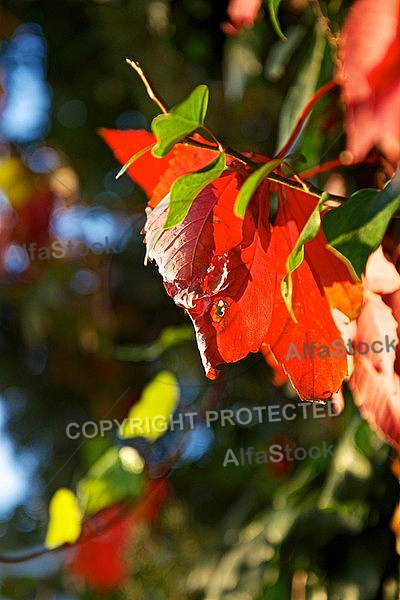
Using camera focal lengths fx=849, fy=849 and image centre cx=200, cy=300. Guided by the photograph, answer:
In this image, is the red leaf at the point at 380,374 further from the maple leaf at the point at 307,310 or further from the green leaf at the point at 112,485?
the green leaf at the point at 112,485

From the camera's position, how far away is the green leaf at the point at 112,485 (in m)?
0.68

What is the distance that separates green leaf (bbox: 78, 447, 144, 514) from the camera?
680 mm

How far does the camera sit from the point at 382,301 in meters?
0.35

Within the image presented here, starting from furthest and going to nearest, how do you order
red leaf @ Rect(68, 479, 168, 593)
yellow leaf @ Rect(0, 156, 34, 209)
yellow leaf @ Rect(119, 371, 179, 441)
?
yellow leaf @ Rect(0, 156, 34, 209), red leaf @ Rect(68, 479, 168, 593), yellow leaf @ Rect(119, 371, 179, 441)

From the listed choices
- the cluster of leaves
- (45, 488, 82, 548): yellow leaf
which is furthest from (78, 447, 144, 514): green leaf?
the cluster of leaves

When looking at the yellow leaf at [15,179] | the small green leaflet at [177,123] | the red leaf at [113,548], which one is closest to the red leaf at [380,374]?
the small green leaflet at [177,123]

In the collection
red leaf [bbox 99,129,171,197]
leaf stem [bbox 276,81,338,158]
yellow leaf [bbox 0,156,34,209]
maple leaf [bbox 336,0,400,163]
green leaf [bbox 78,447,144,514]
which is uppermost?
maple leaf [bbox 336,0,400,163]

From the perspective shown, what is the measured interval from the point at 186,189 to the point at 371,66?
99 millimetres

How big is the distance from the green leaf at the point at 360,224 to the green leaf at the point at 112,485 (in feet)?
1.39

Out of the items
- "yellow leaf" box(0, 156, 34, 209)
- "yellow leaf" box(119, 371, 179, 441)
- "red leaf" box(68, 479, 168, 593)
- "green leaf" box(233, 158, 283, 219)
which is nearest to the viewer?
"green leaf" box(233, 158, 283, 219)

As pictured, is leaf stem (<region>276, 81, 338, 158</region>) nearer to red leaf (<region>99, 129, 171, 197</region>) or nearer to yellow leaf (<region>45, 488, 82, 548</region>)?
red leaf (<region>99, 129, 171, 197</region>)

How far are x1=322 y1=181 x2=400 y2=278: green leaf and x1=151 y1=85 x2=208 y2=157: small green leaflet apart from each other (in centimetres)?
6

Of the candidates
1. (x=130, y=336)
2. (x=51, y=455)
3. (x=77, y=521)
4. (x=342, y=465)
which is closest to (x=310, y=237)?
(x=342, y=465)

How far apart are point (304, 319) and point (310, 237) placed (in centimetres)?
5
